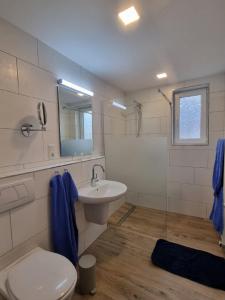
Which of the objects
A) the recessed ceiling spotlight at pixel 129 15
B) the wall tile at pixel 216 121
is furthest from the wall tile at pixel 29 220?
the wall tile at pixel 216 121

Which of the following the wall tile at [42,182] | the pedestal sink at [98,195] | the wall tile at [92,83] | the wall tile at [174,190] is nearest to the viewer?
the wall tile at [42,182]

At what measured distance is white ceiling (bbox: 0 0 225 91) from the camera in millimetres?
1218

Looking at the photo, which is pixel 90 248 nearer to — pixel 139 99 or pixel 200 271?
pixel 200 271

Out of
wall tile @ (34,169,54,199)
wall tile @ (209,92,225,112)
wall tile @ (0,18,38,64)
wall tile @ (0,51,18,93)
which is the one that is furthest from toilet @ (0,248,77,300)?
wall tile @ (209,92,225,112)

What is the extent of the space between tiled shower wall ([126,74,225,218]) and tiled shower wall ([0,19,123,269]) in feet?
5.49

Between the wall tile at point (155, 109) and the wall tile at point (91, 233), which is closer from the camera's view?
the wall tile at point (91, 233)

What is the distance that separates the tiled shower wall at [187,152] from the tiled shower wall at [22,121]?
65.9 inches

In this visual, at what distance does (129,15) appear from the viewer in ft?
4.27

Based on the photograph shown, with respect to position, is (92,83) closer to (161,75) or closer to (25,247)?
(161,75)

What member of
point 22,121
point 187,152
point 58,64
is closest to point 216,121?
point 187,152

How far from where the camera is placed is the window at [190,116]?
8.77 feet

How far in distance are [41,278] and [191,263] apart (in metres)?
1.52

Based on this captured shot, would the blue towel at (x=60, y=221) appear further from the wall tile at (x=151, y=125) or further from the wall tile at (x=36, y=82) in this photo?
the wall tile at (x=151, y=125)

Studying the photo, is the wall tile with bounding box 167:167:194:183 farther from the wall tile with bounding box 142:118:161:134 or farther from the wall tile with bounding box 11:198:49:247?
the wall tile with bounding box 11:198:49:247
